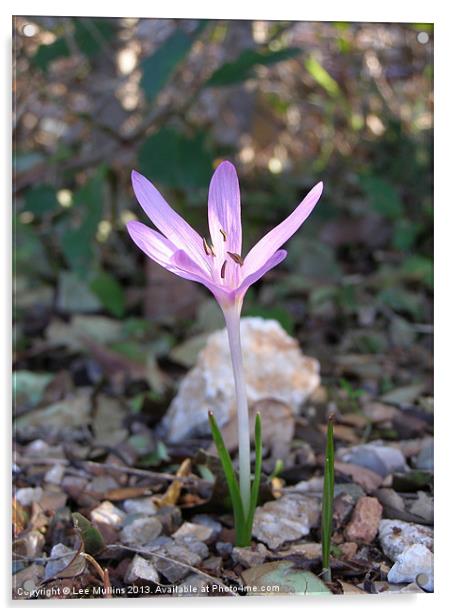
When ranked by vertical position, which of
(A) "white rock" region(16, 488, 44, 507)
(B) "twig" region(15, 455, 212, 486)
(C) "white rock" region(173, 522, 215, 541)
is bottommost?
(C) "white rock" region(173, 522, 215, 541)

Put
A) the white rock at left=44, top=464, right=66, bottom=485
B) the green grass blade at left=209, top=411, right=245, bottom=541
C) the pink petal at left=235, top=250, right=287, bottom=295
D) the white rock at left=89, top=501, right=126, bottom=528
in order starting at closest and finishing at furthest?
the pink petal at left=235, top=250, right=287, bottom=295, the green grass blade at left=209, top=411, right=245, bottom=541, the white rock at left=89, top=501, right=126, bottom=528, the white rock at left=44, top=464, right=66, bottom=485

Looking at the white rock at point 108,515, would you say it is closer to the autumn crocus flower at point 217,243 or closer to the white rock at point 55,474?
the white rock at point 55,474

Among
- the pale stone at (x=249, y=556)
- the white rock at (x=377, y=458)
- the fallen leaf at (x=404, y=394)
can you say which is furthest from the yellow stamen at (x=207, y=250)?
the fallen leaf at (x=404, y=394)

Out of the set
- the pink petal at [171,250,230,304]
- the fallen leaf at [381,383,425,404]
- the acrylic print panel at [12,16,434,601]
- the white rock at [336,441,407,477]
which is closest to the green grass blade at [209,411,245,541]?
the acrylic print panel at [12,16,434,601]

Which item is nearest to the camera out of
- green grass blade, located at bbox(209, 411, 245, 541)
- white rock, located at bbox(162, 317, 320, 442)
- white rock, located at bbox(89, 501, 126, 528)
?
green grass blade, located at bbox(209, 411, 245, 541)

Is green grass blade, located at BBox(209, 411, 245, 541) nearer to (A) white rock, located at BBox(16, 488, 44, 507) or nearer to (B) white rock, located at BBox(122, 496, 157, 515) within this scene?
(B) white rock, located at BBox(122, 496, 157, 515)

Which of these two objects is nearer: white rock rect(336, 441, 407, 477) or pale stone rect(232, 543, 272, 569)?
pale stone rect(232, 543, 272, 569)
